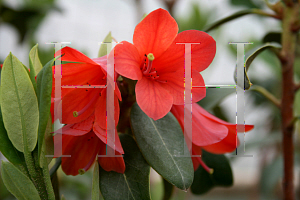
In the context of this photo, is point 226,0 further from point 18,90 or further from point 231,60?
point 18,90

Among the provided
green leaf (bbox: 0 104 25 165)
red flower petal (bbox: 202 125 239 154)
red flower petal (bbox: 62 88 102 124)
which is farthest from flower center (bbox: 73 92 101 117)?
red flower petal (bbox: 202 125 239 154)

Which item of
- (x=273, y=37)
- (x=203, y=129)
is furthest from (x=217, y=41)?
(x=203, y=129)

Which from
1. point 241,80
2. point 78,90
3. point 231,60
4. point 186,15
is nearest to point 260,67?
point 231,60

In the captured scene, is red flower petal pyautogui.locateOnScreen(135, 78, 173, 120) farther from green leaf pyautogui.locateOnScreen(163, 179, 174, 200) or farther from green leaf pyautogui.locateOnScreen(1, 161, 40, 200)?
green leaf pyautogui.locateOnScreen(163, 179, 174, 200)

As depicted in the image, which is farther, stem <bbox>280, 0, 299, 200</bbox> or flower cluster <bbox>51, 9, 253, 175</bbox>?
stem <bbox>280, 0, 299, 200</bbox>

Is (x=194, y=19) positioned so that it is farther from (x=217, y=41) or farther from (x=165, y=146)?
(x=165, y=146)

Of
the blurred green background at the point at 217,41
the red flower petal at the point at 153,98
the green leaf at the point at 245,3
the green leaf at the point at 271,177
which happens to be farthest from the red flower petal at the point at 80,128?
the green leaf at the point at 271,177

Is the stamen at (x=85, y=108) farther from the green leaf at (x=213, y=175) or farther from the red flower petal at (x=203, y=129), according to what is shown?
the green leaf at (x=213, y=175)
